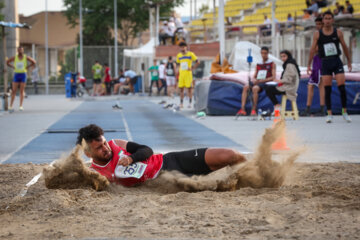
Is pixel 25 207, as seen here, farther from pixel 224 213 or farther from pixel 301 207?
pixel 301 207

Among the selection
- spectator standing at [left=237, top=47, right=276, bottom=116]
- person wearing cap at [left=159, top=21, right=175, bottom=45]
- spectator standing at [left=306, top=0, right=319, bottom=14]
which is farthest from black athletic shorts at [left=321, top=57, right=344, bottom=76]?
person wearing cap at [left=159, top=21, right=175, bottom=45]

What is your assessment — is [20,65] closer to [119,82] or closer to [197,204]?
[197,204]

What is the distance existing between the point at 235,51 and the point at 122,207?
18.5 metres

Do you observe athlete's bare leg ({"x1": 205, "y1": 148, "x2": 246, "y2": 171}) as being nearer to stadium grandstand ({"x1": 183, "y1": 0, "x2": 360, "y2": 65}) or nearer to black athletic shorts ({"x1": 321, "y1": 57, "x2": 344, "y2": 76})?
black athletic shorts ({"x1": 321, "y1": 57, "x2": 344, "y2": 76})

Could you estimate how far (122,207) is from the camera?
5.83 m

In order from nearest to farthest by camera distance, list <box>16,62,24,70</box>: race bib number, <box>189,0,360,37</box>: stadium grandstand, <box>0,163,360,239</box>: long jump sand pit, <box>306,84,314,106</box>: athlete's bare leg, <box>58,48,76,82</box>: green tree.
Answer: <box>0,163,360,239</box>: long jump sand pit, <box>306,84,314,106</box>: athlete's bare leg, <box>16,62,24,70</box>: race bib number, <box>189,0,360,37</box>: stadium grandstand, <box>58,48,76,82</box>: green tree

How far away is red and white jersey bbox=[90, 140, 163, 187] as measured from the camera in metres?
6.89

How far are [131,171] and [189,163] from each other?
595mm

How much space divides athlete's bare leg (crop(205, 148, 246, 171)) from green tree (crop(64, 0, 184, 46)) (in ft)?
191

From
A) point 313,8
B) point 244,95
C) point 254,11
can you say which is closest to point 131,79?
point 254,11

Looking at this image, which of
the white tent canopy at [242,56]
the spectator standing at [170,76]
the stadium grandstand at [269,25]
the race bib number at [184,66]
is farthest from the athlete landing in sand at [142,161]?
the spectator standing at [170,76]

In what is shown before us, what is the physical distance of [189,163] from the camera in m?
A: 6.95

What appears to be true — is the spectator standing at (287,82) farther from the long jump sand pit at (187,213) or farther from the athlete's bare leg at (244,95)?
the long jump sand pit at (187,213)

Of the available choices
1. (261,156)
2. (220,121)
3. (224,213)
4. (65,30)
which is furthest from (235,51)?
(65,30)
